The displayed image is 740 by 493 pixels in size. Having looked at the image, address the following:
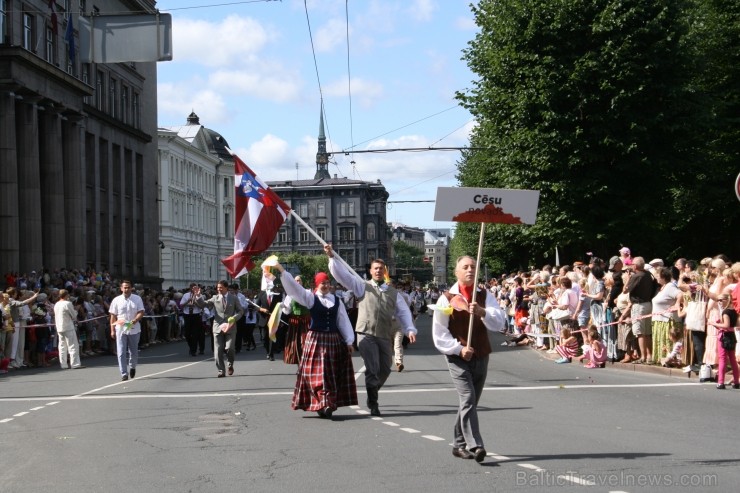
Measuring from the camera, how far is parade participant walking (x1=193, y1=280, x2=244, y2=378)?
21.1 metres

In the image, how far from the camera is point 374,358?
14.0m

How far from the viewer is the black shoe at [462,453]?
9.84 metres

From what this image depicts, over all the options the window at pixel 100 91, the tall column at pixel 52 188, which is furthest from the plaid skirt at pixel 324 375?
the window at pixel 100 91

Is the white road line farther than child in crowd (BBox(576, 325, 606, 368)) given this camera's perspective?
No

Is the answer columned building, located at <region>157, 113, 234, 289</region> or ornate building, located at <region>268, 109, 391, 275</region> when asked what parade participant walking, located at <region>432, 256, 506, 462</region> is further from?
ornate building, located at <region>268, 109, 391, 275</region>

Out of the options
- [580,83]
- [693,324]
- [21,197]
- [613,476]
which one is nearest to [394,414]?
[613,476]

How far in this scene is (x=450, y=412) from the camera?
13977 millimetres

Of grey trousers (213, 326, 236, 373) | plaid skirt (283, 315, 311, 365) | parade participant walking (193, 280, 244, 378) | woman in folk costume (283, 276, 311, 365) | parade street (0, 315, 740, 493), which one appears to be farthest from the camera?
parade participant walking (193, 280, 244, 378)

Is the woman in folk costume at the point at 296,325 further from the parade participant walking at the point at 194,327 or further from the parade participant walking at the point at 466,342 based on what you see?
the parade participant walking at the point at 194,327

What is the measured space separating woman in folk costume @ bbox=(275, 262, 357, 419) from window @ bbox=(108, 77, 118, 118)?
155 ft

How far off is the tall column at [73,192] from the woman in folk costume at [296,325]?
3065 cm

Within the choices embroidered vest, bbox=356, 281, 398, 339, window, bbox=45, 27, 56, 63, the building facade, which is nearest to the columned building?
the building facade

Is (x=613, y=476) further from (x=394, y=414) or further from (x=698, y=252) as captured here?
(x=698, y=252)

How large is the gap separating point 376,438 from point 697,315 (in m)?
8.40
